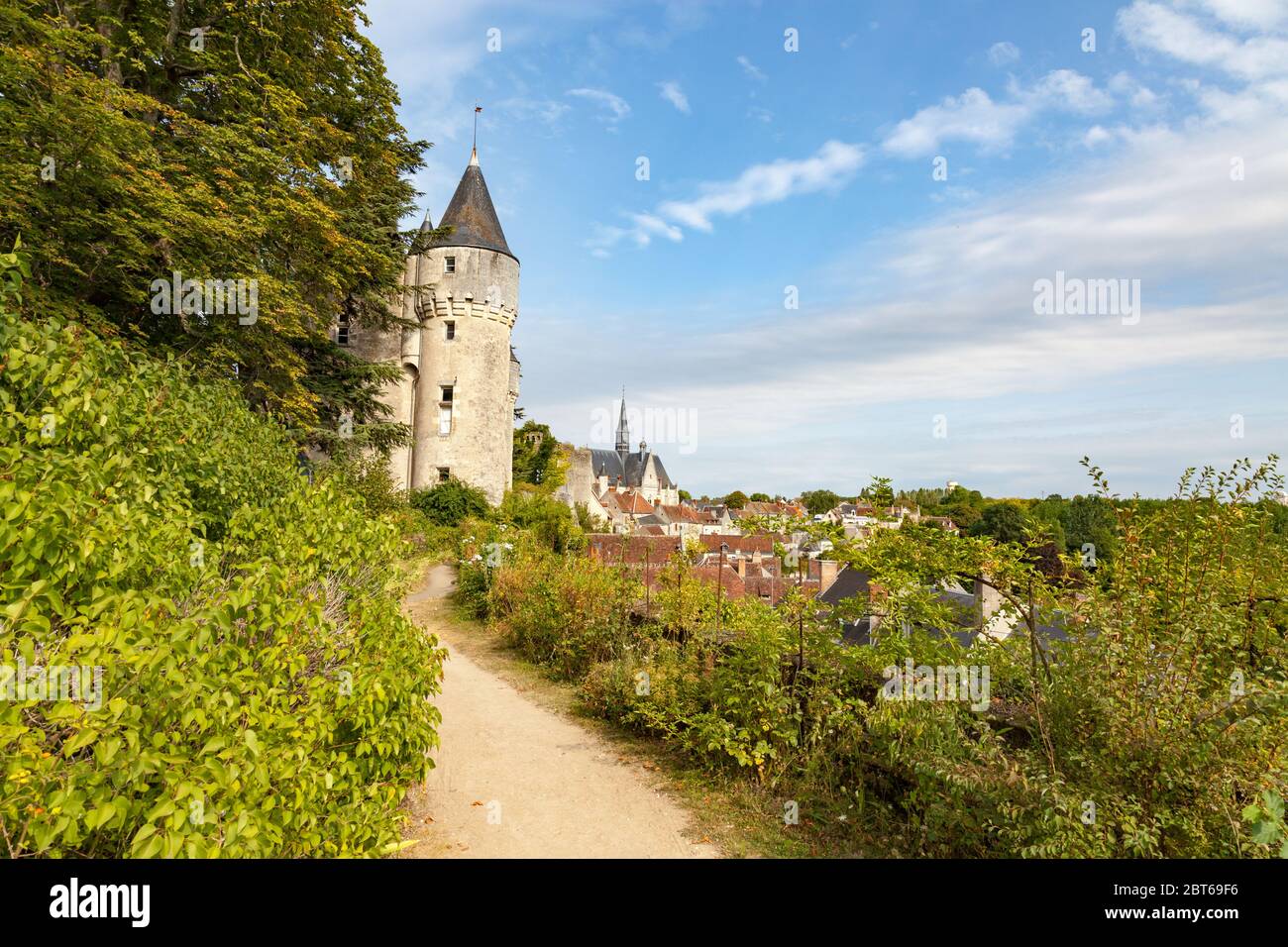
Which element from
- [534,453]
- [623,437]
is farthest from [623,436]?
[534,453]

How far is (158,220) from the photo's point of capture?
10.5 metres

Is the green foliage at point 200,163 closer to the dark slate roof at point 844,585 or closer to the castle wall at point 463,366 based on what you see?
the castle wall at point 463,366

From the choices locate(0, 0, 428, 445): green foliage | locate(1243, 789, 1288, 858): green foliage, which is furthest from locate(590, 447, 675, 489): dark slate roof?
locate(1243, 789, 1288, 858): green foliage

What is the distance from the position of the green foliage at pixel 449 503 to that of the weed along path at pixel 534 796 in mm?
20960

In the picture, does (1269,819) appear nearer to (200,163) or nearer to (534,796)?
(534,796)

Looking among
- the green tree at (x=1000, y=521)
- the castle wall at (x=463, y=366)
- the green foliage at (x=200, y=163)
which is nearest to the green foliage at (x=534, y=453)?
the castle wall at (x=463, y=366)

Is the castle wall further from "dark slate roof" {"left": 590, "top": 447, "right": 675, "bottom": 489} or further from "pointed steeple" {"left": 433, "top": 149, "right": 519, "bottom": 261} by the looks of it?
"dark slate roof" {"left": 590, "top": 447, "right": 675, "bottom": 489}

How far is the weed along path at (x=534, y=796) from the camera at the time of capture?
466cm

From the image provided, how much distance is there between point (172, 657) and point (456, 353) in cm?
3048

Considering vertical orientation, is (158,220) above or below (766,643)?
above

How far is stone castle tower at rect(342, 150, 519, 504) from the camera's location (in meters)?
30.8

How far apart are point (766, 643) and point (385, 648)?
312 centimetres
